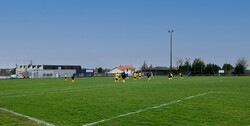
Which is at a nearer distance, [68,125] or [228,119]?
[68,125]

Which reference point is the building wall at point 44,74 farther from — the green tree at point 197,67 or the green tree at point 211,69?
the green tree at point 211,69

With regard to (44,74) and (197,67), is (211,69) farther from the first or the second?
(44,74)

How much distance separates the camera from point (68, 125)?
5.65 meters

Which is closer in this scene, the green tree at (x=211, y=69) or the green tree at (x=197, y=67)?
the green tree at (x=211, y=69)

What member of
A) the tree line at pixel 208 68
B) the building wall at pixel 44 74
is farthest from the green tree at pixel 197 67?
the building wall at pixel 44 74

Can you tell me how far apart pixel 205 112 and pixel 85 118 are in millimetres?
3955

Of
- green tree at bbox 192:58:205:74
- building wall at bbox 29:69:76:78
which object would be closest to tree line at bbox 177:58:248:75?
green tree at bbox 192:58:205:74

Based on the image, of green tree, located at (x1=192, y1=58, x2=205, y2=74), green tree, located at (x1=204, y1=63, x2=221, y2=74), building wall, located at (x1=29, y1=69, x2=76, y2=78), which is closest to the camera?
building wall, located at (x1=29, y1=69, x2=76, y2=78)

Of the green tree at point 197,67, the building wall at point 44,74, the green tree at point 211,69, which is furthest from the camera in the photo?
the green tree at point 197,67

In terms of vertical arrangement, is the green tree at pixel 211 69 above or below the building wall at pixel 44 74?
above

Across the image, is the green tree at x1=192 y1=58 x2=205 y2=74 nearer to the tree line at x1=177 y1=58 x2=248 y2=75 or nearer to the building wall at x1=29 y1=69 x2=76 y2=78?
the tree line at x1=177 y1=58 x2=248 y2=75

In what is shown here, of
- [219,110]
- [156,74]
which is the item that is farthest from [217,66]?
[219,110]

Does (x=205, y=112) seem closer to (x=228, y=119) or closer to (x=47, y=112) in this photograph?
(x=228, y=119)

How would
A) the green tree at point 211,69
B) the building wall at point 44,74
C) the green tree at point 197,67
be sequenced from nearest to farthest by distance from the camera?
1. the building wall at point 44,74
2. the green tree at point 211,69
3. the green tree at point 197,67
